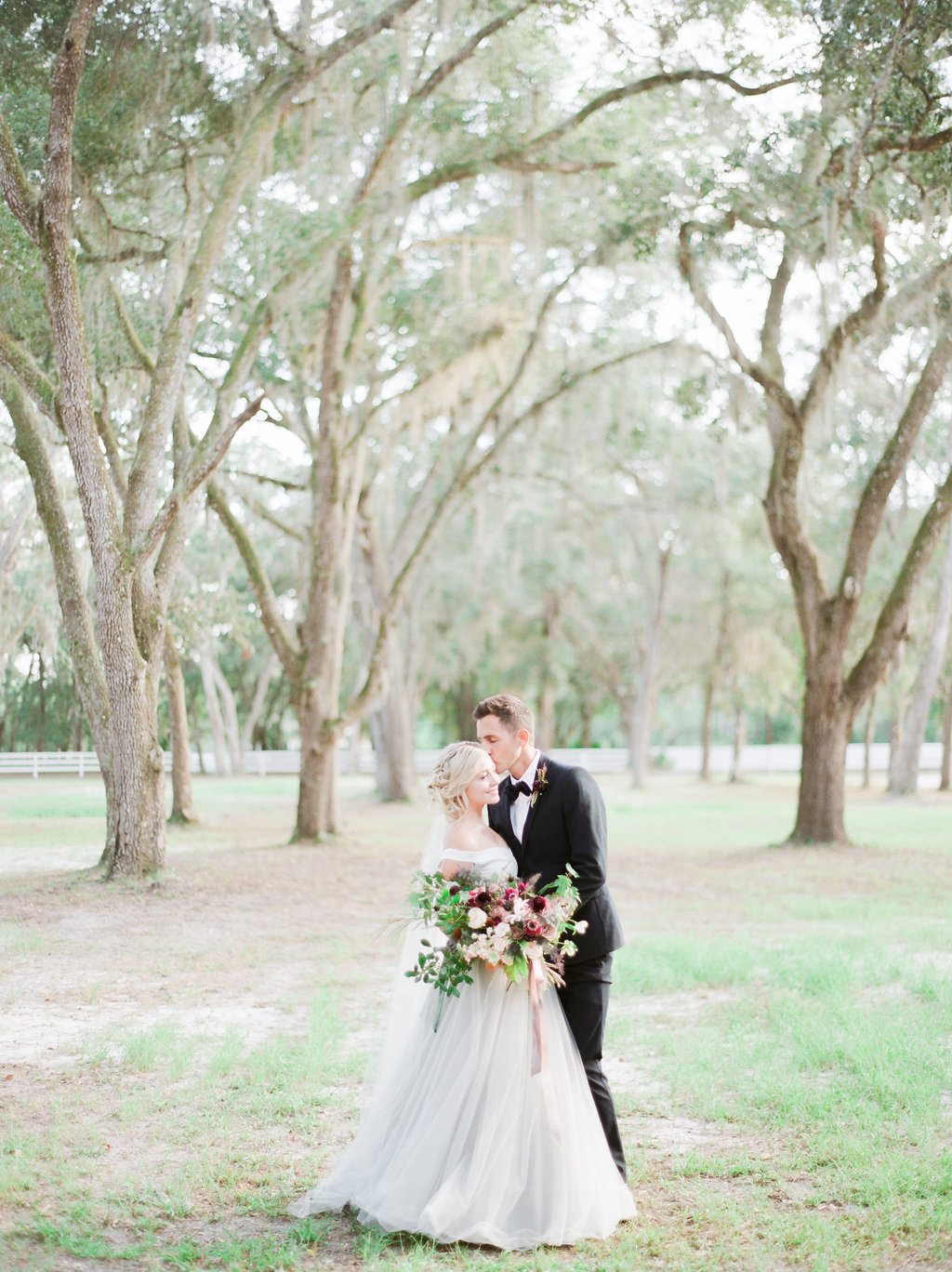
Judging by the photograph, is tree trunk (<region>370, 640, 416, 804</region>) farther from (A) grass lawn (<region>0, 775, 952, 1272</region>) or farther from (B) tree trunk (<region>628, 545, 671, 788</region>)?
(A) grass lawn (<region>0, 775, 952, 1272</region>)

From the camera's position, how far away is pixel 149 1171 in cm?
454

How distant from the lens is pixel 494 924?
403 cm

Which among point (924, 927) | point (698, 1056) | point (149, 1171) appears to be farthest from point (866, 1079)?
point (924, 927)

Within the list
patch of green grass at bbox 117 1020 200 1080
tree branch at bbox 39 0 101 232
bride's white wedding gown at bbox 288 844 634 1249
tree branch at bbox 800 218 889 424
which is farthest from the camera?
tree branch at bbox 800 218 889 424

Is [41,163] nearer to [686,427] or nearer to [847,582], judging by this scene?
[847,582]

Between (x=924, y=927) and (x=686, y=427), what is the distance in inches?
714

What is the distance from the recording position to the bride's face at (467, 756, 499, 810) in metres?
4.04

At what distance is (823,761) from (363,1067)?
10788mm

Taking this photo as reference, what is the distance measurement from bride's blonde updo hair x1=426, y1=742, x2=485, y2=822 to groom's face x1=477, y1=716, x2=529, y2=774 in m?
0.07

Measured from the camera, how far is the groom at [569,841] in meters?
4.18


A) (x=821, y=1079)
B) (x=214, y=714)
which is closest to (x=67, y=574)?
(x=821, y=1079)

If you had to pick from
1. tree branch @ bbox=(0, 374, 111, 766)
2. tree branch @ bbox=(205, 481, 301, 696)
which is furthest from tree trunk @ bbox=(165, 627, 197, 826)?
tree branch @ bbox=(0, 374, 111, 766)

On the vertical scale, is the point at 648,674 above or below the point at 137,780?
above

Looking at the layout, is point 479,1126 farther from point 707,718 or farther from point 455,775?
point 707,718
